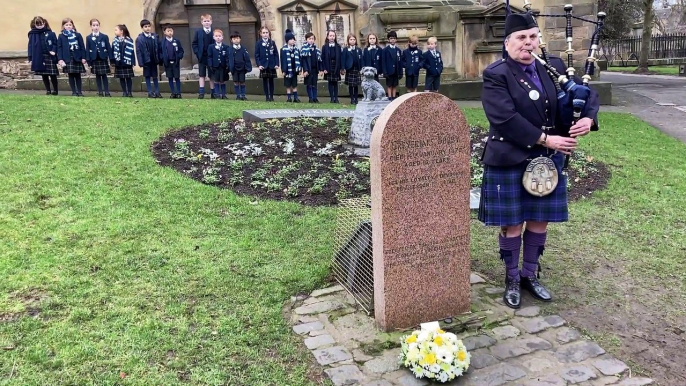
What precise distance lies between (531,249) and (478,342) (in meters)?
0.96

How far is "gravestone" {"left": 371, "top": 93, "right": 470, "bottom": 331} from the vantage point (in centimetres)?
372

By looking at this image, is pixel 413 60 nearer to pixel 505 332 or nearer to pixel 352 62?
pixel 352 62

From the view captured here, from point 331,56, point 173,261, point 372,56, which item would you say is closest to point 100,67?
point 331,56

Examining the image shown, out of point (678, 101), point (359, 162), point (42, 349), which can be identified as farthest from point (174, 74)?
point (678, 101)

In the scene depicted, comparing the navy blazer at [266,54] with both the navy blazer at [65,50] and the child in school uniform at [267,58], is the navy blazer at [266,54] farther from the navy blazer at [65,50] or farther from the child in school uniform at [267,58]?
the navy blazer at [65,50]

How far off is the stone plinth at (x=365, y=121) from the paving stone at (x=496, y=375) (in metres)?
5.45

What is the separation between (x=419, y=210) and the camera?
12.7ft

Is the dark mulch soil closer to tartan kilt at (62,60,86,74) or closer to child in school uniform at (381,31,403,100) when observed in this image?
child in school uniform at (381,31,403,100)

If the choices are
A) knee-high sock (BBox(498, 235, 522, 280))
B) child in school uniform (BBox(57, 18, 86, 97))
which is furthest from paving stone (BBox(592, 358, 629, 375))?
child in school uniform (BBox(57, 18, 86, 97))

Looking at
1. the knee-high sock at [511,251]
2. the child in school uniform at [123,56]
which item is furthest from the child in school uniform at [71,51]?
the knee-high sock at [511,251]

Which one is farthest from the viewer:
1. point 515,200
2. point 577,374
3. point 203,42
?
point 203,42

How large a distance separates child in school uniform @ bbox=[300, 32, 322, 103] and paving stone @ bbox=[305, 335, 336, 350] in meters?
12.1

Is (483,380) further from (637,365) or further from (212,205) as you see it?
(212,205)

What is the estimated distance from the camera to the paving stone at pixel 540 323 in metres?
4.04
